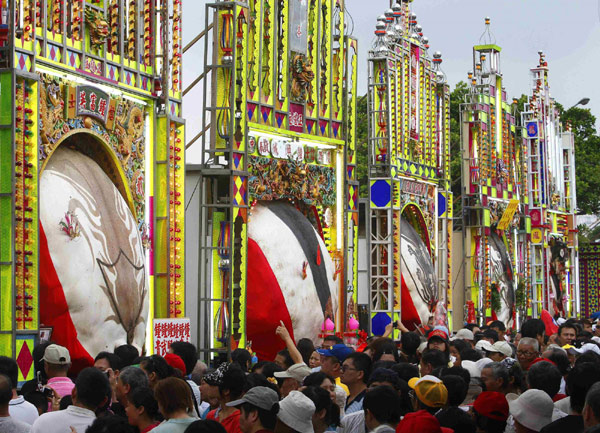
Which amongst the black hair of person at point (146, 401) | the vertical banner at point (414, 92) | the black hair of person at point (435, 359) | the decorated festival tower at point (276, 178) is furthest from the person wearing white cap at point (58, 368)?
the vertical banner at point (414, 92)

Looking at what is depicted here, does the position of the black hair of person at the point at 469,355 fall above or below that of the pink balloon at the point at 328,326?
below

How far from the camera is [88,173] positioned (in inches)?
702

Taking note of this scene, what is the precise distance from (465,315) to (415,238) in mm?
4618

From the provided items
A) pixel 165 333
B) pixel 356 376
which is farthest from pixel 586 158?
pixel 356 376

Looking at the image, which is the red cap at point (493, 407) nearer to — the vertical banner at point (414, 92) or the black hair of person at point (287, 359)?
the black hair of person at point (287, 359)

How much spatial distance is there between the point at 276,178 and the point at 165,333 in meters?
5.63

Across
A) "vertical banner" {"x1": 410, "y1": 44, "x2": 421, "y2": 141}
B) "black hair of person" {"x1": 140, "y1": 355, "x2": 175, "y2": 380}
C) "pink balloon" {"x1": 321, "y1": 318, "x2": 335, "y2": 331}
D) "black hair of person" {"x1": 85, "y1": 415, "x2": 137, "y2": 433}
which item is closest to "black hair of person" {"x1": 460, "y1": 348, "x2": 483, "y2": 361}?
"black hair of person" {"x1": 140, "y1": 355, "x2": 175, "y2": 380}

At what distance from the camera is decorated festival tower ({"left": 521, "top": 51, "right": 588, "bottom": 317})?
1575 inches

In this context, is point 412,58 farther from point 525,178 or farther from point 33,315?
point 33,315

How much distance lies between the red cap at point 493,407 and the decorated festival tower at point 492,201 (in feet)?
81.1

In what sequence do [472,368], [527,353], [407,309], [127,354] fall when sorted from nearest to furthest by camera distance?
[472,368], [527,353], [127,354], [407,309]

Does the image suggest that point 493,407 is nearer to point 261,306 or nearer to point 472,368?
point 472,368

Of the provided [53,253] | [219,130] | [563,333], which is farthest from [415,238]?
[53,253]

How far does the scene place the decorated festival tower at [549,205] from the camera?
131 feet
